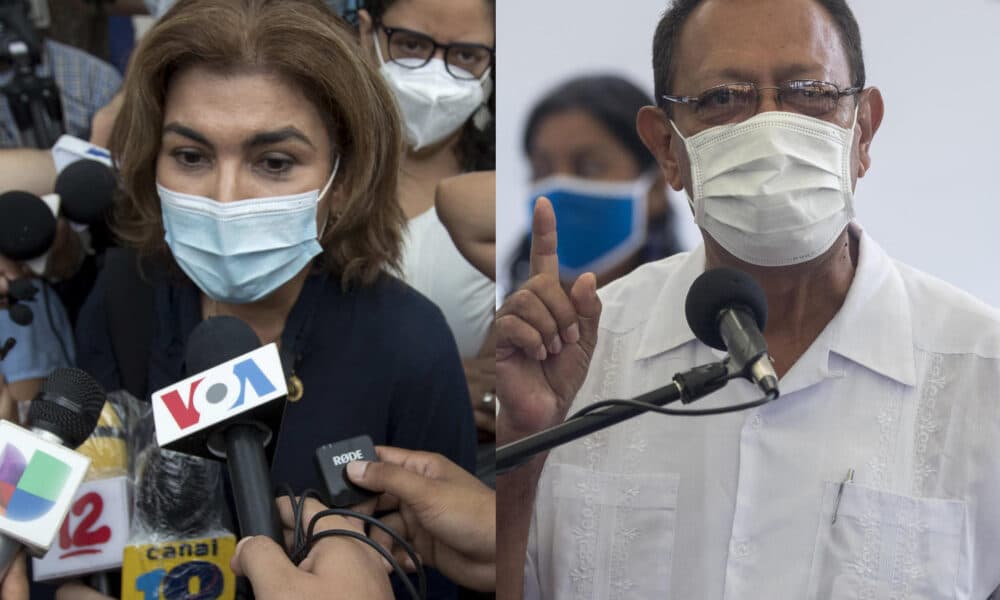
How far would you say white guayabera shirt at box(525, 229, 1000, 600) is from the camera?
Result: 1622 mm

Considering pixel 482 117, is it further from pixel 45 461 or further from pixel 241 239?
pixel 45 461

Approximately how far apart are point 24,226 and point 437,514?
0.99 metres

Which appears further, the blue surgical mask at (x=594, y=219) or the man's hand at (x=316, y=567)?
the blue surgical mask at (x=594, y=219)

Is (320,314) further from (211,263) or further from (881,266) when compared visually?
(881,266)

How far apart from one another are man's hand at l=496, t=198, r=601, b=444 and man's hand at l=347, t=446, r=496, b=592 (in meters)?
0.19

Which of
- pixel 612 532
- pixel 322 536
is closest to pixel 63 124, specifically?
pixel 322 536

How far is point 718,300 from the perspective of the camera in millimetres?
1461

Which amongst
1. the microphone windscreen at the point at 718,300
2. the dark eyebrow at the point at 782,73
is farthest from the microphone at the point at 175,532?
the dark eyebrow at the point at 782,73

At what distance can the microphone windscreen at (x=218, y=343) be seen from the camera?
1551 millimetres

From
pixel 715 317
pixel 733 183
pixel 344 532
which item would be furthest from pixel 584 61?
pixel 344 532

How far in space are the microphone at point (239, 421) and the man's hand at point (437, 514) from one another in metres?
0.31

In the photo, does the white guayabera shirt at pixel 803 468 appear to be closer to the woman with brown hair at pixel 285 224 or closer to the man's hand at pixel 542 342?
the man's hand at pixel 542 342

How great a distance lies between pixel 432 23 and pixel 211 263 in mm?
630

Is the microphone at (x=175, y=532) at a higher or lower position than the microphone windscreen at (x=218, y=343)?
lower
